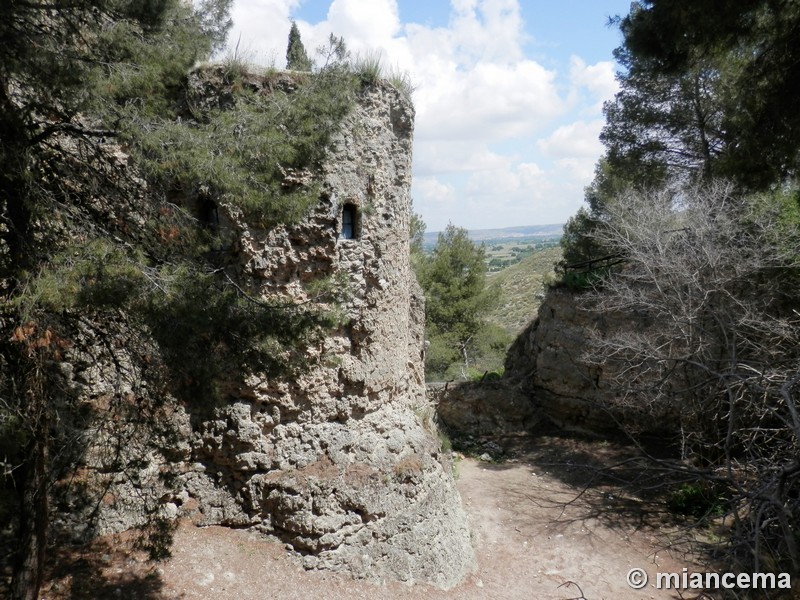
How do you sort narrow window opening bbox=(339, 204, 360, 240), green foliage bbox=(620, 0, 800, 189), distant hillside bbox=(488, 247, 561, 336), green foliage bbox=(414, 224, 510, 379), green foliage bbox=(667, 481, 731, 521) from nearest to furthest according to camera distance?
green foliage bbox=(620, 0, 800, 189)
narrow window opening bbox=(339, 204, 360, 240)
green foliage bbox=(667, 481, 731, 521)
green foliage bbox=(414, 224, 510, 379)
distant hillside bbox=(488, 247, 561, 336)

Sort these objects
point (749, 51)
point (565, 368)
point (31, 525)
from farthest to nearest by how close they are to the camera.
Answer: point (565, 368) → point (749, 51) → point (31, 525)

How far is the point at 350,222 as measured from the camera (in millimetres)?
8148

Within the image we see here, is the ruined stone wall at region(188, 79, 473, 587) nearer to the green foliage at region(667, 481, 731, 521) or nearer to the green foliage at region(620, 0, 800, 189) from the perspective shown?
the green foliage at region(620, 0, 800, 189)

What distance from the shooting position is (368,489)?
7910mm

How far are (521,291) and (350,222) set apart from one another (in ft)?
109

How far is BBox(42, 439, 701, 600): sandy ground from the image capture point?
665 cm

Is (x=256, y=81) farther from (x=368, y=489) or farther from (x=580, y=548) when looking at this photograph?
(x=580, y=548)

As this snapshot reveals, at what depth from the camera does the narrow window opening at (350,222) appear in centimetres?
809

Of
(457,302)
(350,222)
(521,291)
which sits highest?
(350,222)

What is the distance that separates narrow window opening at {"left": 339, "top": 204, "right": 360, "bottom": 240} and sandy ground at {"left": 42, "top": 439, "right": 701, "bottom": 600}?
419 cm

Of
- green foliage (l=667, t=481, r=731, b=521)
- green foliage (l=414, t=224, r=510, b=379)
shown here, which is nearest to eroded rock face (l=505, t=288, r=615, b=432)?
green foliage (l=667, t=481, r=731, b=521)

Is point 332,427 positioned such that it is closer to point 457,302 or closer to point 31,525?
point 31,525

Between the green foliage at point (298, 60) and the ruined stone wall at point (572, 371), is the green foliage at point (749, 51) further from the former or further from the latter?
the ruined stone wall at point (572, 371)

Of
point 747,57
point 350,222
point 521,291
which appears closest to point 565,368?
point 350,222
